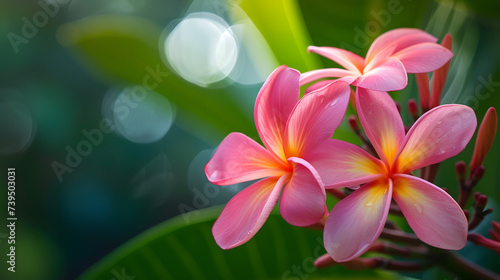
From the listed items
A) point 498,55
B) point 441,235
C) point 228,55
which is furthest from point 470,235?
point 228,55

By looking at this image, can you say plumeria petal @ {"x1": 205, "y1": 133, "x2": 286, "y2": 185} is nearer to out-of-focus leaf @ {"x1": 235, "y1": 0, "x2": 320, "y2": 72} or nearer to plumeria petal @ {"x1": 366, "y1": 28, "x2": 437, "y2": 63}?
plumeria petal @ {"x1": 366, "y1": 28, "x2": 437, "y2": 63}

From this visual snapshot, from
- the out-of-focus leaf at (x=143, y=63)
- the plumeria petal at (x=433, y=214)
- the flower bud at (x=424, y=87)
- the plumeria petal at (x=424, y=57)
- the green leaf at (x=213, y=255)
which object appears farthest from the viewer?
the out-of-focus leaf at (x=143, y=63)

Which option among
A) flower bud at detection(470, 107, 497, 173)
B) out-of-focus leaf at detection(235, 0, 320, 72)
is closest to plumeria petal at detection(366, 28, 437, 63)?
flower bud at detection(470, 107, 497, 173)

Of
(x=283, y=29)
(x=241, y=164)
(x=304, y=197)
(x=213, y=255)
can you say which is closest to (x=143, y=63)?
(x=283, y=29)

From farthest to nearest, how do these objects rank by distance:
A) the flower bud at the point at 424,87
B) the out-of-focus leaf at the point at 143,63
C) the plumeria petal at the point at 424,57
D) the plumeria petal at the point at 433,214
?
the out-of-focus leaf at the point at 143,63 → the flower bud at the point at 424,87 → the plumeria petal at the point at 424,57 → the plumeria petal at the point at 433,214

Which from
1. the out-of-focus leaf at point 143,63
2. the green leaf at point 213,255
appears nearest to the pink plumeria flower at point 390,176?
the green leaf at point 213,255

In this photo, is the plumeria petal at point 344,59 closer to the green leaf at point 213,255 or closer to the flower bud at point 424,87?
the flower bud at point 424,87
